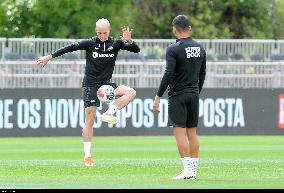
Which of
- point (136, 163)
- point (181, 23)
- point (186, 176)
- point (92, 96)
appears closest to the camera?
point (181, 23)

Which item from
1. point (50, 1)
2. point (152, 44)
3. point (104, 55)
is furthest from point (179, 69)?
point (50, 1)

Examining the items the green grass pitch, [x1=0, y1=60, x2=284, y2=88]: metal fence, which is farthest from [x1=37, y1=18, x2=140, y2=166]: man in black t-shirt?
[x1=0, y1=60, x2=284, y2=88]: metal fence

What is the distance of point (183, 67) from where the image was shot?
18625 mm

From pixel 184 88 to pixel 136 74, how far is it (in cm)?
1591

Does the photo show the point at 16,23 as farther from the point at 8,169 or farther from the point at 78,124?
the point at 8,169

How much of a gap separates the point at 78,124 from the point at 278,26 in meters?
27.0

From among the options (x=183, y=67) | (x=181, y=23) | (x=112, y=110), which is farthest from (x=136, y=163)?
(x=181, y=23)

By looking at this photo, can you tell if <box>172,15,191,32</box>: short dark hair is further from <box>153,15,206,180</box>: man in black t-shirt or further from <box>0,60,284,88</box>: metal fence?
<box>0,60,284,88</box>: metal fence

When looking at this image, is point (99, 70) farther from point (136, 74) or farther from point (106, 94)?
point (136, 74)

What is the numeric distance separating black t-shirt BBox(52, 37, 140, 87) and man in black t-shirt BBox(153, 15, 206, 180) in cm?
296

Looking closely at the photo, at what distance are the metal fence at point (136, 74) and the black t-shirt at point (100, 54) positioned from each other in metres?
12.2

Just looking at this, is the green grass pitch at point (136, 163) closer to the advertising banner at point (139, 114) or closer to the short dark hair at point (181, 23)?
the advertising banner at point (139, 114)

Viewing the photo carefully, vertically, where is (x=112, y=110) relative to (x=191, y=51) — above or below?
below

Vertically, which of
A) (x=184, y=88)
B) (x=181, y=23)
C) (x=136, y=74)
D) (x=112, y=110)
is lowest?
(x=136, y=74)
